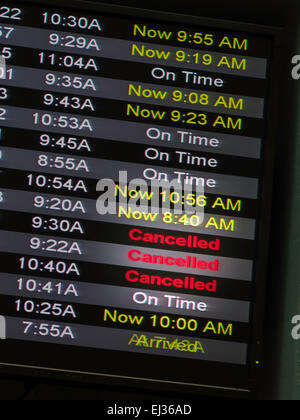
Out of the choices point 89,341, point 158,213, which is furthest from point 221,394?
point 158,213

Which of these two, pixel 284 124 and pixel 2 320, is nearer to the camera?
pixel 2 320

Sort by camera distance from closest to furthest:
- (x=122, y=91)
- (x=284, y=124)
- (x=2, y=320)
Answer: (x=2, y=320) → (x=122, y=91) → (x=284, y=124)

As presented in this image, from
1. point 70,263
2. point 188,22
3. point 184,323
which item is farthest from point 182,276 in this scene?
point 188,22

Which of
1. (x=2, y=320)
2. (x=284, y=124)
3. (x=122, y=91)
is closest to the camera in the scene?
(x=2, y=320)

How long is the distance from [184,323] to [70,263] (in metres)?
0.46

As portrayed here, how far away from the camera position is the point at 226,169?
294cm

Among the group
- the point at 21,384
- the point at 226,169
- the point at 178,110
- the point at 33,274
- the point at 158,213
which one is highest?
the point at 178,110

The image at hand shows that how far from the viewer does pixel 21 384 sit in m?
3.05

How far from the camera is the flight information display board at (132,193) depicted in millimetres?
2799

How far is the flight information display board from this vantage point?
2.80m

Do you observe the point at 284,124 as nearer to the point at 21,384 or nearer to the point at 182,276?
the point at 182,276

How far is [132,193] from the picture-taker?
2.89 meters

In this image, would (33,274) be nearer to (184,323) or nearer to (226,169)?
(184,323)

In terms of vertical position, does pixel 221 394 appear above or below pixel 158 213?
below
